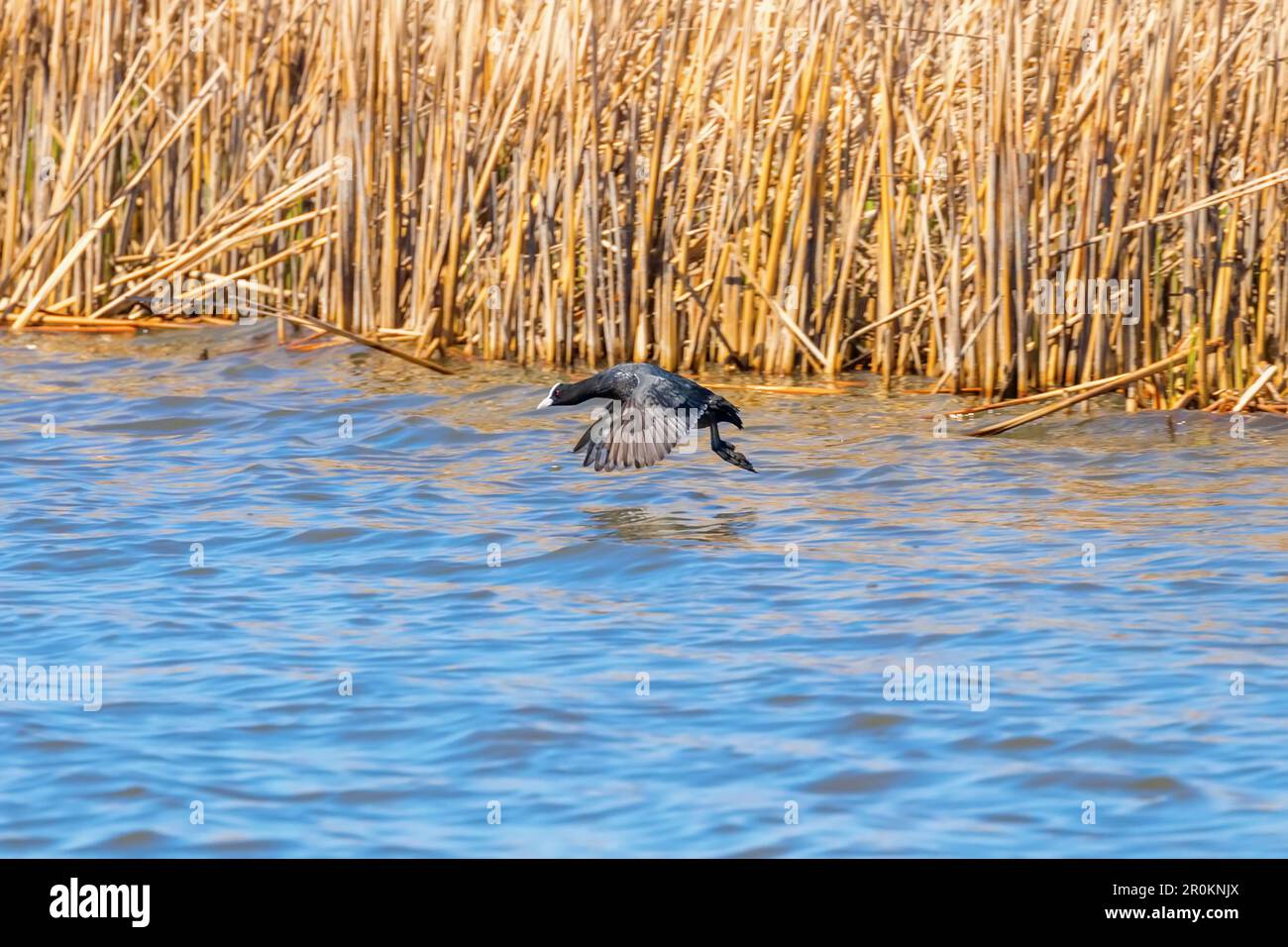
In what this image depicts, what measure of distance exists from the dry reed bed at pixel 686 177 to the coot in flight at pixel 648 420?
167 cm

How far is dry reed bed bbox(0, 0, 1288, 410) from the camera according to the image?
795cm

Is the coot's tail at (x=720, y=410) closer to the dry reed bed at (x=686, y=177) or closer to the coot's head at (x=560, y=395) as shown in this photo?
the coot's head at (x=560, y=395)

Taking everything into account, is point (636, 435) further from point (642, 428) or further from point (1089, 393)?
point (1089, 393)

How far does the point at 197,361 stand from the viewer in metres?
9.86

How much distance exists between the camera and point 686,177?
8.98m

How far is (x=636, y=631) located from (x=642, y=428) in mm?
1683

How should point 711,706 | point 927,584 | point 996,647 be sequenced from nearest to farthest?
point 711,706, point 996,647, point 927,584

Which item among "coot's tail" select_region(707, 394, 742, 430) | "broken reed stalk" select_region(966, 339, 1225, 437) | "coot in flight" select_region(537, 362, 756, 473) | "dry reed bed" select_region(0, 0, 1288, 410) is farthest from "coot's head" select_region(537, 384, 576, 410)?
"broken reed stalk" select_region(966, 339, 1225, 437)

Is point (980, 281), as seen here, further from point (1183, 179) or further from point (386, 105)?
point (386, 105)

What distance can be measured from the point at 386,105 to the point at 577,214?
113 cm

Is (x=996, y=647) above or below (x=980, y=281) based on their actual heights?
below

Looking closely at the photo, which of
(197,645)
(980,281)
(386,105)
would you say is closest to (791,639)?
(197,645)

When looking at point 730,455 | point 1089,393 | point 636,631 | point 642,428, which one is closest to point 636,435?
point 642,428

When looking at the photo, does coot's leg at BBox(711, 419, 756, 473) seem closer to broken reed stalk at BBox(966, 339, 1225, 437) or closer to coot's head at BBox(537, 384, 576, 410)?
coot's head at BBox(537, 384, 576, 410)
